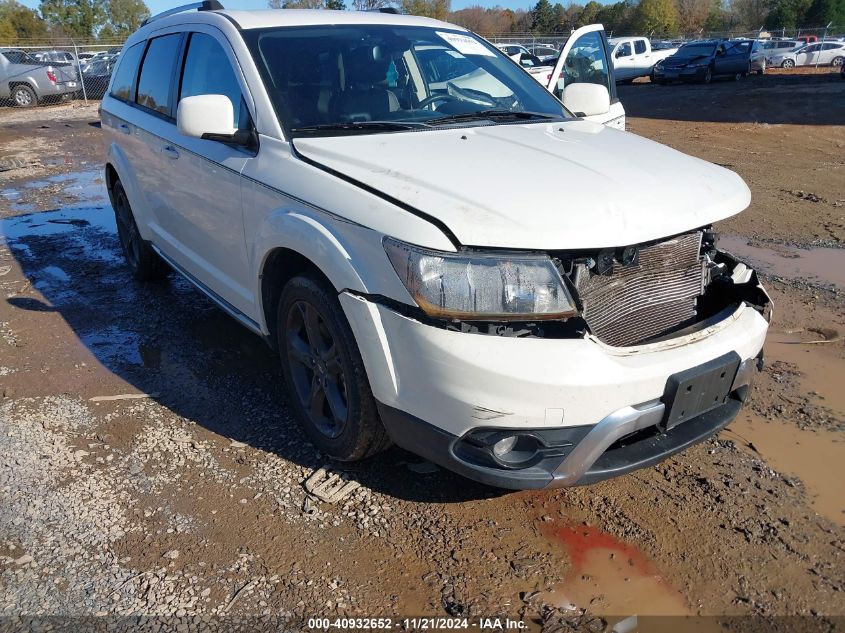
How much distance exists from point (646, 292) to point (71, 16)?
6608 centimetres

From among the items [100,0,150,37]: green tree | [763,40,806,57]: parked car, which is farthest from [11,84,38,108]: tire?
[100,0,150,37]: green tree

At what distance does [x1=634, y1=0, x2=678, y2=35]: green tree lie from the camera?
59781 mm

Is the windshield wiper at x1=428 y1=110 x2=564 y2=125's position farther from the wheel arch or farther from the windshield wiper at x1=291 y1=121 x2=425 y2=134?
the wheel arch

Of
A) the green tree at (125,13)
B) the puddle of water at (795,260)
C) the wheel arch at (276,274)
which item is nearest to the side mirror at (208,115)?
the wheel arch at (276,274)

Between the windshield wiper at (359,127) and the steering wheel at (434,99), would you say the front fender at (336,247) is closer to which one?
the windshield wiper at (359,127)

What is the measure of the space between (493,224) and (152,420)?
2.25m

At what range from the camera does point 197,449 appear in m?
3.39

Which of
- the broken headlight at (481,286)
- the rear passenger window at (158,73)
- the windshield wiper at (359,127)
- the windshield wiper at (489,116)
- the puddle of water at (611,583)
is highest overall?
the rear passenger window at (158,73)

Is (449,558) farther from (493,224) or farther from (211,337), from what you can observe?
(211,337)

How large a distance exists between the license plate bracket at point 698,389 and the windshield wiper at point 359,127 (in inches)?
65.7

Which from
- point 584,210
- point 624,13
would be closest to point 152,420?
point 584,210

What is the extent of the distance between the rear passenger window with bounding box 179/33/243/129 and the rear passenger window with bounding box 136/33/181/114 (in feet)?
0.96

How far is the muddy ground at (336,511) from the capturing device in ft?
8.14

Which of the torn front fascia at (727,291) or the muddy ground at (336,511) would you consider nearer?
the muddy ground at (336,511)
